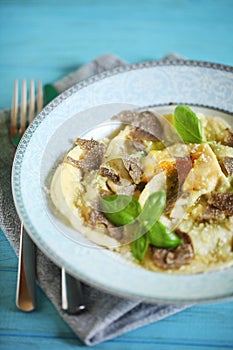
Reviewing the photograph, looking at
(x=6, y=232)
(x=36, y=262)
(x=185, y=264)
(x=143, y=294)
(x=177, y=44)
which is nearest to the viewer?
(x=143, y=294)

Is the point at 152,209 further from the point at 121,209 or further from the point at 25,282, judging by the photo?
the point at 25,282

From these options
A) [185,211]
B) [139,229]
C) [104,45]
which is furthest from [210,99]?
[104,45]

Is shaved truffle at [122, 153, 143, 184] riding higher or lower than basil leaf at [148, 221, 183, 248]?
higher

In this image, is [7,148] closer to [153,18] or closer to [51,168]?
[51,168]

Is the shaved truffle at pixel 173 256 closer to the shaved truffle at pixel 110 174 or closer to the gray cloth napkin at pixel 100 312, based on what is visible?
the gray cloth napkin at pixel 100 312

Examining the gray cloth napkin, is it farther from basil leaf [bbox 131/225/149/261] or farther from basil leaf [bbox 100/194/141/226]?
basil leaf [bbox 100/194/141/226]

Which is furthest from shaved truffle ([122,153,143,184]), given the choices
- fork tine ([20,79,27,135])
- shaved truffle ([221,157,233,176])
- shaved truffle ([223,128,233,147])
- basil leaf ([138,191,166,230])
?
fork tine ([20,79,27,135])

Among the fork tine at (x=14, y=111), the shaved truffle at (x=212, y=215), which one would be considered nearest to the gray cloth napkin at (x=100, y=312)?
the shaved truffle at (x=212, y=215)
